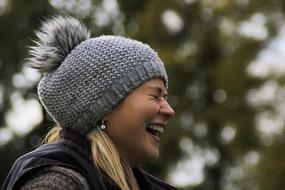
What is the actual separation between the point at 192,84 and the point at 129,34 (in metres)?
3.00

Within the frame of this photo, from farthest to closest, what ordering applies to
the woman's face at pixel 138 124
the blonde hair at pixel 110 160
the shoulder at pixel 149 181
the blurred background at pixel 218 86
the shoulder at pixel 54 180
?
the blurred background at pixel 218 86
the shoulder at pixel 149 181
the woman's face at pixel 138 124
the blonde hair at pixel 110 160
the shoulder at pixel 54 180

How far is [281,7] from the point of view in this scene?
57.9ft

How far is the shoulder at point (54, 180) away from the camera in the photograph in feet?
10.4

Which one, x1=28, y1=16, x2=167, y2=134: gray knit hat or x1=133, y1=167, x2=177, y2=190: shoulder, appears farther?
x1=133, y1=167, x2=177, y2=190: shoulder

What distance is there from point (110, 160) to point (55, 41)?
2.34 feet

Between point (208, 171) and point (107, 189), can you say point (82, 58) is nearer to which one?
point (107, 189)

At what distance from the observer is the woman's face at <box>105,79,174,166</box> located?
361 centimetres

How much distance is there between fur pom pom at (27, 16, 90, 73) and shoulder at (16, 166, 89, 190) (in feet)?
2.33

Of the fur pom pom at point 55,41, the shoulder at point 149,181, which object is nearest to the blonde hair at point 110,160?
the shoulder at point 149,181

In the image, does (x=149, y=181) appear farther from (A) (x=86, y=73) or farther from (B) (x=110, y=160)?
(A) (x=86, y=73)

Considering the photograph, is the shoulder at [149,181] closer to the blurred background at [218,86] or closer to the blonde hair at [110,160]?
the blonde hair at [110,160]

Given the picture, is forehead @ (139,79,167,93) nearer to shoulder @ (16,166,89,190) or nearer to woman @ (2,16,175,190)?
woman @ (2,16,175,190)

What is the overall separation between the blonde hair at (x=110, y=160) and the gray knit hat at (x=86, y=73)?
8cm

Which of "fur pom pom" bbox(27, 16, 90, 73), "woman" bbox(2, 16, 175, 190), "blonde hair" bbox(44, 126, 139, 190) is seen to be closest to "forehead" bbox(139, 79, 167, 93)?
"woman" bbox(2, 16, 175, 190)
